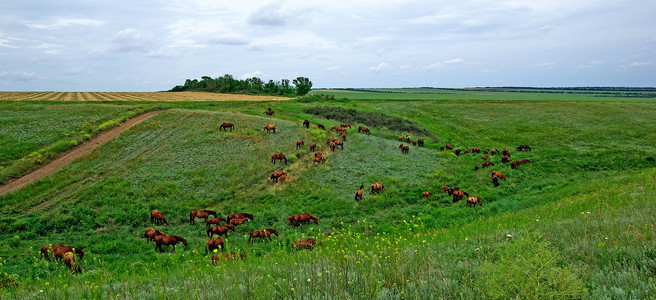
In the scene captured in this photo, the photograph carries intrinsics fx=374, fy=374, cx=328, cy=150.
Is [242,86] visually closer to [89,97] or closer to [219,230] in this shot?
[89,97]

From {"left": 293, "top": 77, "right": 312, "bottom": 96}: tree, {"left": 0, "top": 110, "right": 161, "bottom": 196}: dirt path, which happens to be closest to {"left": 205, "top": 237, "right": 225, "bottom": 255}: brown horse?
{"left": 0, "top": 110, "right": 161, "bottom": 196}: dirt path

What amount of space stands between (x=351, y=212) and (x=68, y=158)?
22.9 m

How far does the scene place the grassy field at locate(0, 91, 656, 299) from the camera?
5762mm

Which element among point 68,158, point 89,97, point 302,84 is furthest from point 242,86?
point 68,158

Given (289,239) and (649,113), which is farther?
(649,113)

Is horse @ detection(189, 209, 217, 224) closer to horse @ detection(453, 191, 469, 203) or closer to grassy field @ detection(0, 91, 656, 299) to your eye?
grassy field @ detection(0, 91, 656, 299)

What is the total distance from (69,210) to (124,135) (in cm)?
1458

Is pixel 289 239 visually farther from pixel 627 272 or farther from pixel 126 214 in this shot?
pixel 627 272

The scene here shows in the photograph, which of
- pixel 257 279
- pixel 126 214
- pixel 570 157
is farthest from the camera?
pixel 570 157

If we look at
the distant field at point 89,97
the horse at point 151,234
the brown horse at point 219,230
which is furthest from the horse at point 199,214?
the distant field at point 89,97

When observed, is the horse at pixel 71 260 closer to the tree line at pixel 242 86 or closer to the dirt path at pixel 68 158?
the dirt path at pixel 68 158

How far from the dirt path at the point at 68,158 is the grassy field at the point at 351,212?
122 centimetres

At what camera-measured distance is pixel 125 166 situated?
26.5 metres

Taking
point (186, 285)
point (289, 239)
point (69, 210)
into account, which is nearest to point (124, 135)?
point (69, 210)
